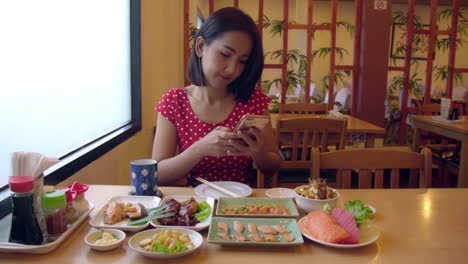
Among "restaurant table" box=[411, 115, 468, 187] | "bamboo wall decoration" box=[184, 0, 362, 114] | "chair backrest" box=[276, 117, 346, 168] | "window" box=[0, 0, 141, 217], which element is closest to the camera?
"window" box=[0, 0, 141, 217]

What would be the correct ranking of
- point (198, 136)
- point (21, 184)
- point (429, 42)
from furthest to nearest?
point (429, 42), point (198, 136), point (21, 184)

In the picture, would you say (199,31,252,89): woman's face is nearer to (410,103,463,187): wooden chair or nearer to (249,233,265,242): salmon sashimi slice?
(249,233,265,242): salmon sashimi slice

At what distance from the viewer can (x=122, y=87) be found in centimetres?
241

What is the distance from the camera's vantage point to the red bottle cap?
824 millimetres

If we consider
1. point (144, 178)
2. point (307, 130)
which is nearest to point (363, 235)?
point (144, 178)

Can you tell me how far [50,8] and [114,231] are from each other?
0.95 metres

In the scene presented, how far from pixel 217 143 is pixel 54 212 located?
565 mm

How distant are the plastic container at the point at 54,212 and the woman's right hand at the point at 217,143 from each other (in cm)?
53

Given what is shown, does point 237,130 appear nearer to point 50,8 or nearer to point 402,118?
point 50,8

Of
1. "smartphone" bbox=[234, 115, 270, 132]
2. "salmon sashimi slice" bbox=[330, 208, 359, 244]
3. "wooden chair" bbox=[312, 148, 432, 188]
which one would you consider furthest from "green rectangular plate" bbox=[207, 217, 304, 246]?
"wooden chair" bbox=[312, 148, 432, 188]

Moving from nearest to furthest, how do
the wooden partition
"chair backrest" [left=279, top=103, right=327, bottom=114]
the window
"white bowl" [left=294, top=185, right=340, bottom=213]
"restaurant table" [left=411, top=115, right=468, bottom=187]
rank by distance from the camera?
"white bowl" [left=294, top=185, right=340, bottom=213], the window, "restaurant table" [left=411, top=115, right=468, bottom=187], "chair backrest" [left=279, top=103, right=327, bottom=114], the wooden partition

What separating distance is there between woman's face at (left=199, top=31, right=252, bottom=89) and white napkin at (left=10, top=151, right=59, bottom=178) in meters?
0.77

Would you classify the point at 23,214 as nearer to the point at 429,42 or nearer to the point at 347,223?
the point at 347,223

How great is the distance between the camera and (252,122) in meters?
1.27
